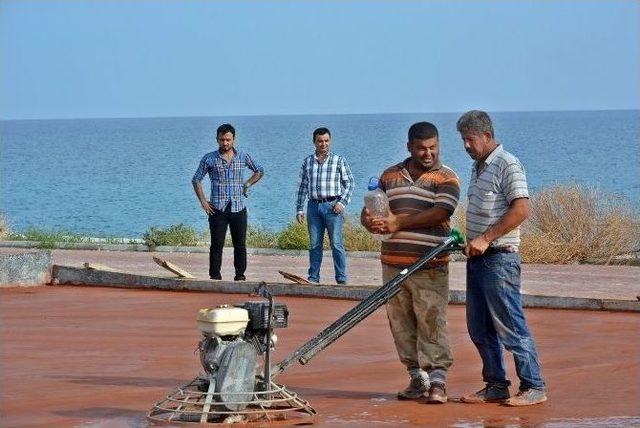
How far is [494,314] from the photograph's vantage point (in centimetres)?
1133

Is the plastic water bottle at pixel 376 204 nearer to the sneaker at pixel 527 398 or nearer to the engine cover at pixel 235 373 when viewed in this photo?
the engine cover at pixel 235 373

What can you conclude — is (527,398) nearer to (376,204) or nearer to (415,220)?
(415,220)

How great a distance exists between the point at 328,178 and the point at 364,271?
305 cm

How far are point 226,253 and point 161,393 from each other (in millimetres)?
13554

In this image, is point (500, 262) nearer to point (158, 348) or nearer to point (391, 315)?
point (391, 315)

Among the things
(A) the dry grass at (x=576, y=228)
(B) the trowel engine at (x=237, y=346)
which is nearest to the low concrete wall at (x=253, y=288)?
(A) the dry grass at (x=576, y=228)

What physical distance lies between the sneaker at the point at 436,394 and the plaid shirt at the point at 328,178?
291 inches

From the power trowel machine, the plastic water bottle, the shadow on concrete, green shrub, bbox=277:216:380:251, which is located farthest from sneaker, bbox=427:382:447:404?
green shrub, bbox=277:216:380:251

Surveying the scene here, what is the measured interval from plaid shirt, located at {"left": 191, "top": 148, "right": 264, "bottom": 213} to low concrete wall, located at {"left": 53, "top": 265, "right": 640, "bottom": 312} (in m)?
0.96

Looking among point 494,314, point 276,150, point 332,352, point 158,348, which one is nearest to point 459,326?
point 332,352

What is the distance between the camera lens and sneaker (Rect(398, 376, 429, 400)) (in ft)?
37.9

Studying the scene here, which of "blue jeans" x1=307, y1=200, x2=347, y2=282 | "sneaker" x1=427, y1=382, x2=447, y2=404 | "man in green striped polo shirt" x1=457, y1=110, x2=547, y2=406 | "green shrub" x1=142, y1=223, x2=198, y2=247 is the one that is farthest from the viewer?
"green shrub" x1=142, y1=223, x2=198, y2=247

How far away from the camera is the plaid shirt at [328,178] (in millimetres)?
18688

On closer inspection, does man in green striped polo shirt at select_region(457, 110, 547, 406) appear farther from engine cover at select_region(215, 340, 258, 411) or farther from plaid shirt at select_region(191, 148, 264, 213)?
plaid shirt at select_region(191, 148, 264, 213)
